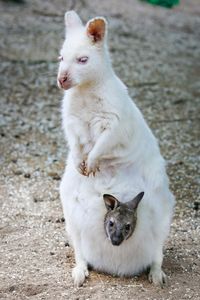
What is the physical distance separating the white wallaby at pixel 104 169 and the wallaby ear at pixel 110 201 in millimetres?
69

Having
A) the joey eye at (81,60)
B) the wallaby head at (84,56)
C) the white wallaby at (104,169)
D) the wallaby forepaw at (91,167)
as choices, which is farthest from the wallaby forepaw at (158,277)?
the joey eye at (81,60)

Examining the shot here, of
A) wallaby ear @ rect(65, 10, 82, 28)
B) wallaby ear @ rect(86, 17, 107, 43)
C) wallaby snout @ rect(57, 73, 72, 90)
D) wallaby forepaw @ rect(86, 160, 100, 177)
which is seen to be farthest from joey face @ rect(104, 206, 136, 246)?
wallaby ear @ rect(65, 10, 82, 28)

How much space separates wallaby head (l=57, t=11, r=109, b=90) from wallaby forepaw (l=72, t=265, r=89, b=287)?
1.02 metres

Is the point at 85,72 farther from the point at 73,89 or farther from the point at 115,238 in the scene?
the point at 115,238

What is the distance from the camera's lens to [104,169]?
12.1 ft

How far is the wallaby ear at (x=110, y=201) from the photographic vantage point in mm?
3508

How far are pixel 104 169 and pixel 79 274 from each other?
60 centimetres

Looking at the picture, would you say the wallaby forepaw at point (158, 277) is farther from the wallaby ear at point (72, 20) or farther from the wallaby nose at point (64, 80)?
the wallaby ear at point (72, 20)

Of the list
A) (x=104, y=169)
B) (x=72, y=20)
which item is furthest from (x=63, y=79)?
(x=104, y=169)

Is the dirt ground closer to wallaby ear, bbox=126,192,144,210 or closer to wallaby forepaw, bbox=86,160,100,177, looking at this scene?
wallaby ear, bbox=126,192,144,210

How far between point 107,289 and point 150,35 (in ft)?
21.8

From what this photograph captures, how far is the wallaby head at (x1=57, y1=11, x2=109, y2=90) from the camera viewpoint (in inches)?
135

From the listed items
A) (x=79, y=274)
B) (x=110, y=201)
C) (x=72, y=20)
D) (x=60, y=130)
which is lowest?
(x=60, y=130)

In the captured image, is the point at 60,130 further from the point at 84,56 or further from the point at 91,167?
the point at 84,56
